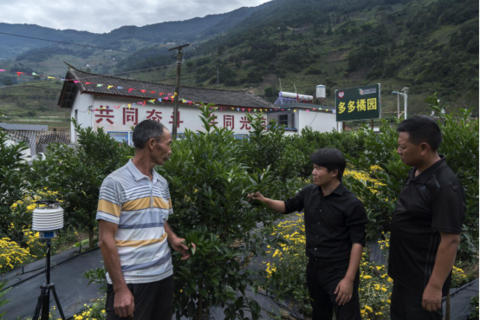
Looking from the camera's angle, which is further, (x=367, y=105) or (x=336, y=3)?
(x=336, y=3)

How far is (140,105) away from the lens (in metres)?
19.5

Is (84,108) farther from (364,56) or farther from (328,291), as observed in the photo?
(364,56)

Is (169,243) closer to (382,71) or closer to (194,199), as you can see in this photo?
(194,199)

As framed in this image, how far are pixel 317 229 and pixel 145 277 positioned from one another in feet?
4.32

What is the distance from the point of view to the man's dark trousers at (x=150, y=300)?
2.06 metres

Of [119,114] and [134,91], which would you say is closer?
[119,114]

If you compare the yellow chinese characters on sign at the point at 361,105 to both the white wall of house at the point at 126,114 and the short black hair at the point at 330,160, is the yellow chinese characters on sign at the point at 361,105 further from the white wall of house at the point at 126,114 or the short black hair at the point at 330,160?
the short black hair at the point at 330,160

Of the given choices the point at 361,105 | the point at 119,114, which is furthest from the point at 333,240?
the point at 119,114

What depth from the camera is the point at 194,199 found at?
8.45ft

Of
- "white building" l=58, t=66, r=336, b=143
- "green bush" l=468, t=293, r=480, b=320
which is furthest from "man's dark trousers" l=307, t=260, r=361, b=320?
"white building" l=58, t=66, r=336, b=143

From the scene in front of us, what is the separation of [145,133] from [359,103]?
18.1 metres

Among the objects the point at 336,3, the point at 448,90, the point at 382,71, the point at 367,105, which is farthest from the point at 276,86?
the point at 336,3

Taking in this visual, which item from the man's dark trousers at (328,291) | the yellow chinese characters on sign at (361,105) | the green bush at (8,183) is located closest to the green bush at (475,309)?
the man's dark trousers at (328,291)

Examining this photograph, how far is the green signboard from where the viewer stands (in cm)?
1761
